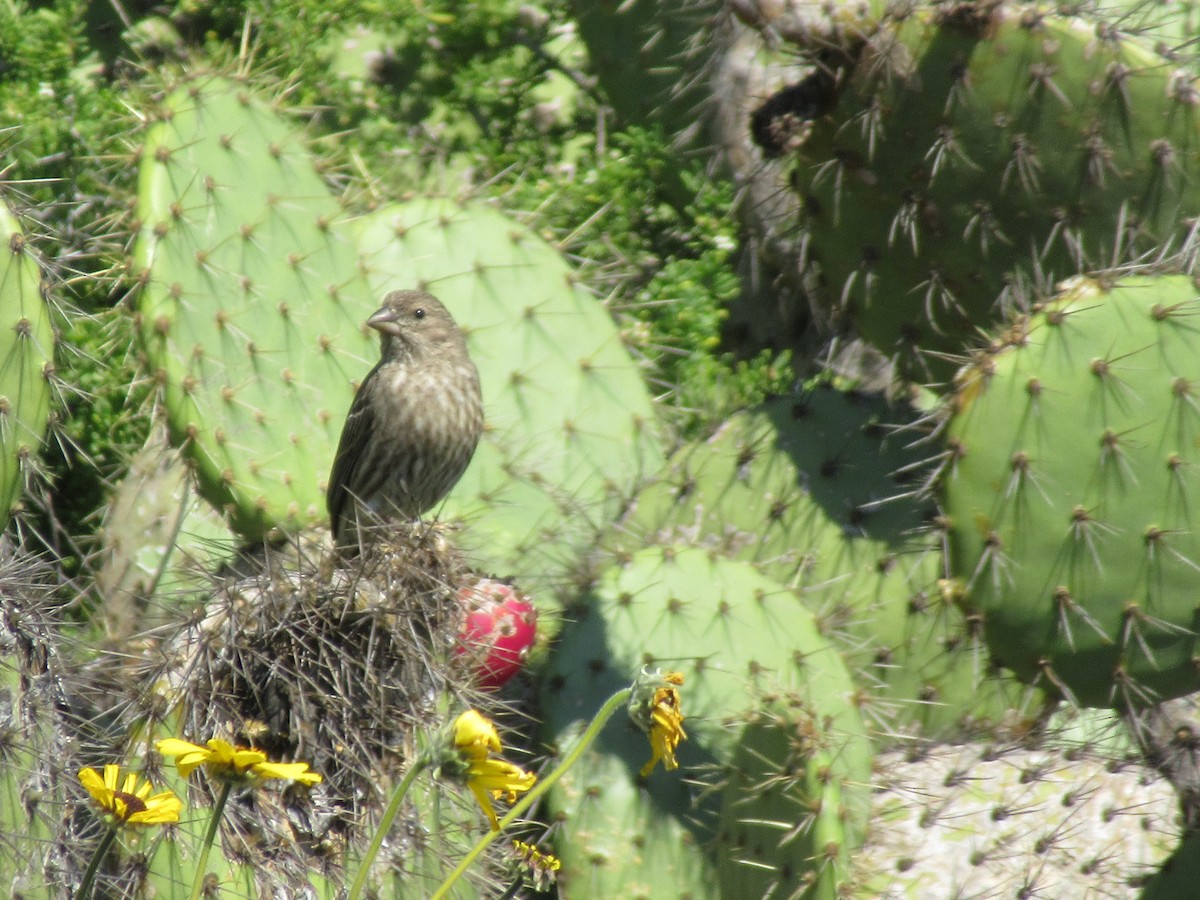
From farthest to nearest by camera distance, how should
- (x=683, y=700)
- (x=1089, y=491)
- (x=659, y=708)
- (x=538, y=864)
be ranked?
(x=683, y=700), (x=1089, y=491), (x=538, y=864), (x=659, y=708)

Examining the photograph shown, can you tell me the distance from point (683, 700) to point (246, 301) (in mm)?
1423

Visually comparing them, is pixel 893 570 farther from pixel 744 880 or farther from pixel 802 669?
pixel 744 880

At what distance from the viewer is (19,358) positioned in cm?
275

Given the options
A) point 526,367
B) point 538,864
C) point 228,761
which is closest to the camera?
point 228,761

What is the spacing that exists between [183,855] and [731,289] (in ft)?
8.32

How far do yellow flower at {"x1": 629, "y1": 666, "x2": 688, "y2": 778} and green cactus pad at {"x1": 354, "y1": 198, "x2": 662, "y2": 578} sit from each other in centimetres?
144

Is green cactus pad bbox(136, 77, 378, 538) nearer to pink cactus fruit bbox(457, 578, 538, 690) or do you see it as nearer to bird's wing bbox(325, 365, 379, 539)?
bird's wing bbox(325, 365, 379, 539)

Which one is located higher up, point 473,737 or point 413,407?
point 473,737

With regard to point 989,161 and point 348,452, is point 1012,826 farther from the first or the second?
point 348,452

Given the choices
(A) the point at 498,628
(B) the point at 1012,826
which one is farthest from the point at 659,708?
(B) the point at 1012,826

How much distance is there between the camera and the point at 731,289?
4.47 metres

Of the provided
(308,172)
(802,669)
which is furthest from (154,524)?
(802,669)

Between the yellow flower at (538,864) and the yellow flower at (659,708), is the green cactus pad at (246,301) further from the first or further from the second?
the yellow flower at (659,708)

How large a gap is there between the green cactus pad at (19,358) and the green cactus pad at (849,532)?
1.23m
